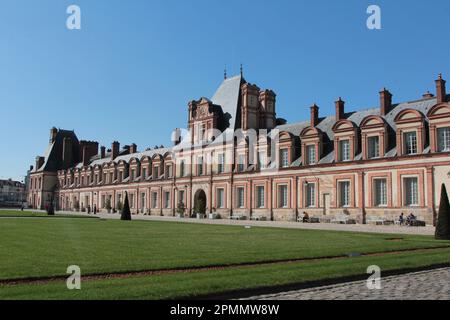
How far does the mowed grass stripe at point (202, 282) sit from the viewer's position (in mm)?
7699

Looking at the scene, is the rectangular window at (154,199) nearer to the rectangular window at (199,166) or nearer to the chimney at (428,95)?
the rectangular window at (199,166)

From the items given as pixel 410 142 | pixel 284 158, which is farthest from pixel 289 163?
pixel 410 142

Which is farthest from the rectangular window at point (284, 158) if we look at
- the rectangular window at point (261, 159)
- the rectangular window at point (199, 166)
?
the rectangular window at point (199, 166)

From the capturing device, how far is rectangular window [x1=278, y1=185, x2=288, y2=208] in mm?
42250

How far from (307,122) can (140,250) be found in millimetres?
32354

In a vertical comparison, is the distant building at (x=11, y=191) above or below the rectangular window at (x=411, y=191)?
above

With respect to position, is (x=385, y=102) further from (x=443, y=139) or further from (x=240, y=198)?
(x=240, y=198)

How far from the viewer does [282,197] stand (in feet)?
140

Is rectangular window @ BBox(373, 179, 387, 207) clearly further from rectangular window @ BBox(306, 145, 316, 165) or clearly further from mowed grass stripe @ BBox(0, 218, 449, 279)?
mowed grass stripe @ BBox(0, 218, 449, 279)

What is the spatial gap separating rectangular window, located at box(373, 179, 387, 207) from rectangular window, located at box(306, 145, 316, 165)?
250 inches

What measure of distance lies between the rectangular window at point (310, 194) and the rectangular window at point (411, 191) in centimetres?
808

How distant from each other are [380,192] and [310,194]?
6.51 meters

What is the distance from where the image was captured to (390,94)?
124ft

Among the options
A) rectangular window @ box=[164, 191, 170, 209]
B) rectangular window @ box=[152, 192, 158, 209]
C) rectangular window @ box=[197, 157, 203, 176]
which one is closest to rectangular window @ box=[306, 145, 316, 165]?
rectangular window @ box=[197, 157, 203, 176]
